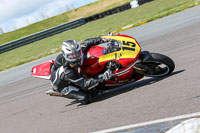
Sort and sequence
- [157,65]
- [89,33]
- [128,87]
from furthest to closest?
[89,33] < [128,87] < [157,65]

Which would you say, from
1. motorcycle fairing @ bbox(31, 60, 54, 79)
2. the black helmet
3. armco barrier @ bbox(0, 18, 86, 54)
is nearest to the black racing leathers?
motorcycle fairing @ bbox(31, 60, 54, 79)

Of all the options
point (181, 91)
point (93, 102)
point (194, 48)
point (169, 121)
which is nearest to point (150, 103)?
point (181, 91)

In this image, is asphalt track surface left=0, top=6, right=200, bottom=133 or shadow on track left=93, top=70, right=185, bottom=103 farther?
shadow on track left=93, top=70, right=185, bottom=103

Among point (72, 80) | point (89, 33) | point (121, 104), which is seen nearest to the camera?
point (121, 104)

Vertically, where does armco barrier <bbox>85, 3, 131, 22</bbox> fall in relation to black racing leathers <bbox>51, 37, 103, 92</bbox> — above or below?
below

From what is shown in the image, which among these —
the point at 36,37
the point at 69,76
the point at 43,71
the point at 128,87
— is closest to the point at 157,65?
the point at 128,87

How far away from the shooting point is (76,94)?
5.99 metres

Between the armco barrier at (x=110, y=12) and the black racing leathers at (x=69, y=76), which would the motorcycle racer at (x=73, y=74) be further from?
the armco barrier at (x=110, y=12)

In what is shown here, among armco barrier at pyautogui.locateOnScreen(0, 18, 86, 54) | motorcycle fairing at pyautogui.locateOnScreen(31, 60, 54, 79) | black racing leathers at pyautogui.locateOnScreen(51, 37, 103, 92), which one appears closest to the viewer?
black racing leathers at pyautogui.locateOnScreen(51, 37, 103, 92)

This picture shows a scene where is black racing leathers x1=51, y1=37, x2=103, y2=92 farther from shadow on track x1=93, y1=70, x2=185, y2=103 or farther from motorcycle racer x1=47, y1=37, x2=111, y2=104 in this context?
shadow on track x1=93, y1=70, x2=185, y2=103

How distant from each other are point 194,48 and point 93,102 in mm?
3122

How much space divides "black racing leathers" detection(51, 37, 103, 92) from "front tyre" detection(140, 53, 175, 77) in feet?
3.19

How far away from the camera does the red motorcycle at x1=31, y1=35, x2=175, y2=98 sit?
5.38 meters

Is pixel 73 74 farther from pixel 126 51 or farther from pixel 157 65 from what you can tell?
pixel 157 65
